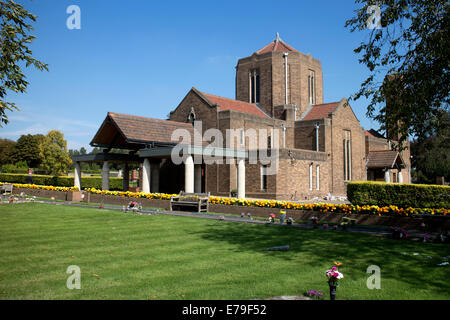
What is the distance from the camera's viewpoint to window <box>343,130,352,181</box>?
1550 inches

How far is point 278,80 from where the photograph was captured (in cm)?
4125

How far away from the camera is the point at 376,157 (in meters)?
42.4

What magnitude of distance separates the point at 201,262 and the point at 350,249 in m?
4.19

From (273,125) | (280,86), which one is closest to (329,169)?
(273,125)

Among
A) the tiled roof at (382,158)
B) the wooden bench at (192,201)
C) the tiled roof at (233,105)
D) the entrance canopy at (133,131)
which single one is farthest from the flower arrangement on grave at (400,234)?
the tiled roof at (382,158)

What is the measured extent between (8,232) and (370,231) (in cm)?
1229

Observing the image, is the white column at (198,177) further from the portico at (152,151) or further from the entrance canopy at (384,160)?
the entrance canopy at (384,160)

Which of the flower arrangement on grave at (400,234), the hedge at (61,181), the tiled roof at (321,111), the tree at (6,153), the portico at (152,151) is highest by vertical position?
the tiled roof at (321,111)

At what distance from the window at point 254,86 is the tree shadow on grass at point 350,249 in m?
31.3

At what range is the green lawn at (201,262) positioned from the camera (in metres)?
5.96

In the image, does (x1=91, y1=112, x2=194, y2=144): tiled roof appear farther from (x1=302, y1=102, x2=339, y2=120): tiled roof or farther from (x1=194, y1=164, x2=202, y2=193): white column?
(x1=302, y1=102, x2=339, y2=120): tiled roof

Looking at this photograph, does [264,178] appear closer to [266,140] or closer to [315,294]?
[266,140]

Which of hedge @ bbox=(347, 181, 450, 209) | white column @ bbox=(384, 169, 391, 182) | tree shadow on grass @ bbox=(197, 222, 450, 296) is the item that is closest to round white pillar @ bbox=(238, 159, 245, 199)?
hedge @ bbox=(347, 181, 450, 209)

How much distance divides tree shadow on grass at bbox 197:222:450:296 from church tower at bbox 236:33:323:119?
29198mm
